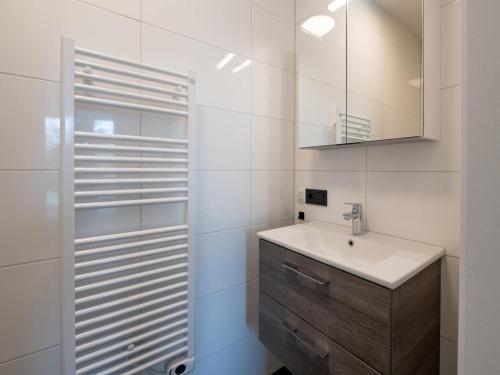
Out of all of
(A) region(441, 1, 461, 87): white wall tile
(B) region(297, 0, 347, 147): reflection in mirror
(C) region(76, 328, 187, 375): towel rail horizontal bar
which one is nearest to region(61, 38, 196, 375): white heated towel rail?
(C) region(76, 328, 187, 375): towel rail horizontal bar

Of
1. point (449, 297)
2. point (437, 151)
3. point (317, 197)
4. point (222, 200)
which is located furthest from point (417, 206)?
point (222, 200)

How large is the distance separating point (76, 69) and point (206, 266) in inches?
38.5

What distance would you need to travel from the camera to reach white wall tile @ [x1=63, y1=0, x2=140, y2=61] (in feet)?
2.72

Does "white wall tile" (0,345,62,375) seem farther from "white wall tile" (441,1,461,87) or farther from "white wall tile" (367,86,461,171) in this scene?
"white wall tile" (441,1,461,87)

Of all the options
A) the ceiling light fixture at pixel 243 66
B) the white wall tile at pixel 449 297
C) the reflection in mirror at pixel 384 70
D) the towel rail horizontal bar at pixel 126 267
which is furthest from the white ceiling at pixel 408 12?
the towel rail horizontal bar at pixel 126 267

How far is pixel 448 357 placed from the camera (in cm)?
91

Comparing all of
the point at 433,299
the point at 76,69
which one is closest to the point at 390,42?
the point at 433,299

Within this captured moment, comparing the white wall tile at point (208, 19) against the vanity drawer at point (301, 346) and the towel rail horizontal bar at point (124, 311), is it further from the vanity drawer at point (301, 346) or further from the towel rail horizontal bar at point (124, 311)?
the vanity drawer at point (301, 346)

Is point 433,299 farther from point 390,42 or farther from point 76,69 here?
point 76,69

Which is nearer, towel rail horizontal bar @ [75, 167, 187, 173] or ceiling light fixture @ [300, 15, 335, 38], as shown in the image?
towel rail horizontal bar @ [75, 167, 187, 173]

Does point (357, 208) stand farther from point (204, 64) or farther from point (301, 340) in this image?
point (204, 64)

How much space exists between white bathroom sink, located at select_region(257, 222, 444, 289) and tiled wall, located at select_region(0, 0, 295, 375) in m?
0.27

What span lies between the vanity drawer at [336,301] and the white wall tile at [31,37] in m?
1.13

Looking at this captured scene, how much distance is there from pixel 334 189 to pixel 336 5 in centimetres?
96
